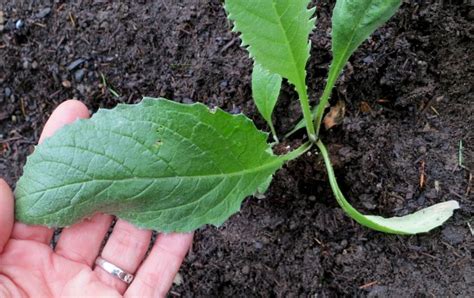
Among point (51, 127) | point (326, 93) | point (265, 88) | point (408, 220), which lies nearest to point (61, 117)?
point (51, 127)

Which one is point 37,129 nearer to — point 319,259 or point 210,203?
point 210,203

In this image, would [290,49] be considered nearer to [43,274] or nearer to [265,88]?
[265,88]

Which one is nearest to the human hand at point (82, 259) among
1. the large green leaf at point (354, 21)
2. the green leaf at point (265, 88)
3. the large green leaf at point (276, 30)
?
the green leaf at point (265, 88)

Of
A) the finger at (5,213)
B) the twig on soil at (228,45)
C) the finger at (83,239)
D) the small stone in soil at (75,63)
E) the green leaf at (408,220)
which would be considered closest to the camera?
the green leaf at (408,220)

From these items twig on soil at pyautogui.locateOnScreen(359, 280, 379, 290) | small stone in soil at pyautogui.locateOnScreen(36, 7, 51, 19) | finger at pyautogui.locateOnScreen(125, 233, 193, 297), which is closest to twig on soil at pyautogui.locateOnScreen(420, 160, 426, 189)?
twig on soil at pyautogui.locateOnScreen(359, 280, 379, 290)

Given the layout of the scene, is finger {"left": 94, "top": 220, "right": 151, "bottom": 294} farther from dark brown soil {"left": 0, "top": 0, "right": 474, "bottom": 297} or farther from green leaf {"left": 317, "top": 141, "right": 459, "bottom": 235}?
green leaf {"left": 317, "top": 141, "right": 459, "bottom": 235}

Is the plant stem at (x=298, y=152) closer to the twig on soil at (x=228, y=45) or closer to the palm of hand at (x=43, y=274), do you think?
the twig on soil at (x=228, y=45)
